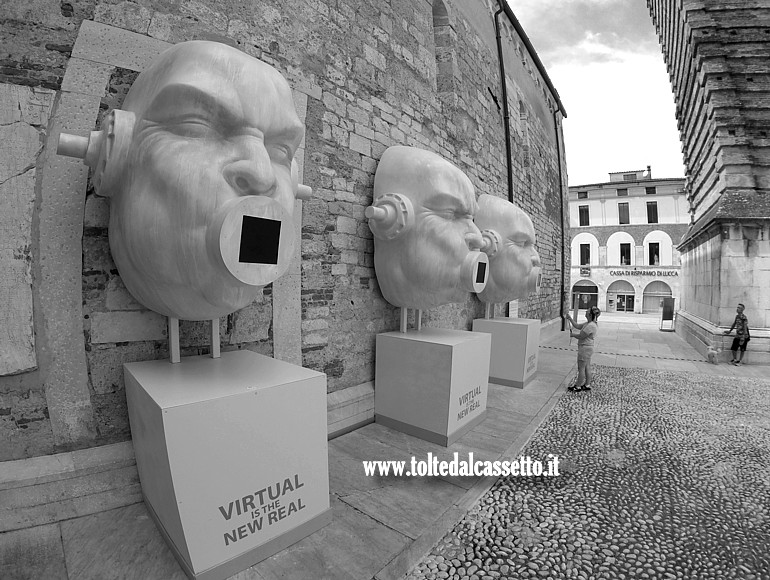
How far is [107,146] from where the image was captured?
1.71 metres

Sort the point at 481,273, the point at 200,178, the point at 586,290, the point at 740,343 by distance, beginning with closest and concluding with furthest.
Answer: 1. the point at 200,178
2. the point at 481,273
3. the point at 740,343
4. the point at 586,290

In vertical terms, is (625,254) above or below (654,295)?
above

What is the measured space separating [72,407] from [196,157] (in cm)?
151

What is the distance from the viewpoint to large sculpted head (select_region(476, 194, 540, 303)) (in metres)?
4.84

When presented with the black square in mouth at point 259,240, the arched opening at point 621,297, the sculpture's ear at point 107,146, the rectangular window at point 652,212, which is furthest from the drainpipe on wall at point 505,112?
the rectangular window at point 652,212

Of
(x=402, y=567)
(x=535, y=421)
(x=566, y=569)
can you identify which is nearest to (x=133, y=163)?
(x=402, y=567)

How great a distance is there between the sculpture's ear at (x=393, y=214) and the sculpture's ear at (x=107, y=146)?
177cm

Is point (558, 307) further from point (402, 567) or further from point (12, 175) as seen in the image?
point (12, 175)

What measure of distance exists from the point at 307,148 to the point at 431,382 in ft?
7.09

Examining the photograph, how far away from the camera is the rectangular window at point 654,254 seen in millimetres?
22828

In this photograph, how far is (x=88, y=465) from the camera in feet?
6.72

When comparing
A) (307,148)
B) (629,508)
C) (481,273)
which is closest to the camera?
(629,508)

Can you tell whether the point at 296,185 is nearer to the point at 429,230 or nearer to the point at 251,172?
the point at 251,172

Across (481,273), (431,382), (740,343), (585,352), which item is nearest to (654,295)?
(740,343)
